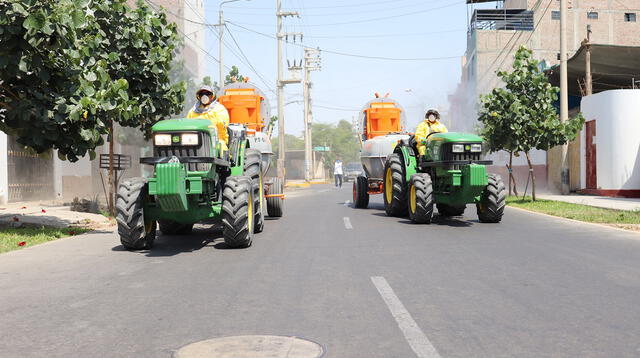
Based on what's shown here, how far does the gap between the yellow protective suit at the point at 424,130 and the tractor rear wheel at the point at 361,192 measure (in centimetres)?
403

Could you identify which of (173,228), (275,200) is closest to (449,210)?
(275,200)

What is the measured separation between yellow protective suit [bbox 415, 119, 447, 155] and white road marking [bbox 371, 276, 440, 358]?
8480 mm

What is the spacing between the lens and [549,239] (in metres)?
11.2

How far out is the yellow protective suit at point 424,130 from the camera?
591 inches

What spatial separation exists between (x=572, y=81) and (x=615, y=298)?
3028 centimetres

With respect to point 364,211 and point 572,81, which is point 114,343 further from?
point 572,81

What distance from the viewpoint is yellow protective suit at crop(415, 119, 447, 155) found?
15.0 meters

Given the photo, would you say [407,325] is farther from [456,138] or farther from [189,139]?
[456,138]

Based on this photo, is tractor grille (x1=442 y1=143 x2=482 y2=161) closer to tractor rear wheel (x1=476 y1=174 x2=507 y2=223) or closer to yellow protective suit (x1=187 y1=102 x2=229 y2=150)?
tractor rear wheel (x1=476 y1=174 x2=507 y2=223)

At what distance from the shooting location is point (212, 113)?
10695mm

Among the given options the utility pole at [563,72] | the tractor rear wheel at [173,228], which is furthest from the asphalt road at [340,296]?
the utility pole at [563,72]

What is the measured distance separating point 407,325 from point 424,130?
33.7 ft

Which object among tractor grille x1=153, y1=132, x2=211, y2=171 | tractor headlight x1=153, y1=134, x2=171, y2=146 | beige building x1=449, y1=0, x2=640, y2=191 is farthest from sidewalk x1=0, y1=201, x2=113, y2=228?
beige building x1=449, y1=0, x2=640, y2=191

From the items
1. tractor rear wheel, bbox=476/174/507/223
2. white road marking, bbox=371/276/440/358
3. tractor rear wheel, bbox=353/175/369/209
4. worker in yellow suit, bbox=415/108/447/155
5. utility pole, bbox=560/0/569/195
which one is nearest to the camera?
white road marking, bbox=371/276/440/358
